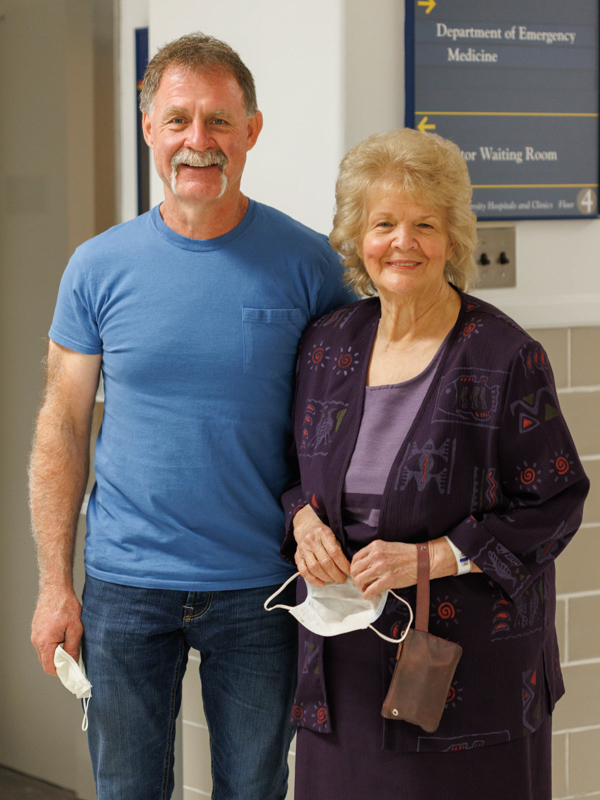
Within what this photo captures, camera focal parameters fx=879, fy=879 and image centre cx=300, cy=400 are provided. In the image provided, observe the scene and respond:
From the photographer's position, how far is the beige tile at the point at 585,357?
6.97 feet

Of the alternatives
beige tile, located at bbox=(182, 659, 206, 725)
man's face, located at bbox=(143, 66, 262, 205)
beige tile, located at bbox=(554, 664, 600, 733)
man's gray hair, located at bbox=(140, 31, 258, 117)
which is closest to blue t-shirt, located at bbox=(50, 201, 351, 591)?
man's face, located at bbox=(143, 66, 262, 205)

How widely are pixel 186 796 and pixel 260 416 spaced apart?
1272 millimetres

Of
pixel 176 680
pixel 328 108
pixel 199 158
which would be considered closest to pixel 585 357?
pixel 328 108

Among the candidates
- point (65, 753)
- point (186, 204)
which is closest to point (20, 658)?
point (65, 753)

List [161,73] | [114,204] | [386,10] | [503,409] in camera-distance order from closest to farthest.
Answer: [503,409]
[161,73]
[386,10]
[114,204]

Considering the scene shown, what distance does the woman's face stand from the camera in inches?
57.3

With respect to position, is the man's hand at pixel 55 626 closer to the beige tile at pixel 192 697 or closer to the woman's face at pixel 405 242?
the beige tile at pixel 192 697

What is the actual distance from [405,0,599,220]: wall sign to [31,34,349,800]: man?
1.71 ft

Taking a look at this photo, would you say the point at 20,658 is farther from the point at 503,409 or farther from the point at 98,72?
the point at 503,409

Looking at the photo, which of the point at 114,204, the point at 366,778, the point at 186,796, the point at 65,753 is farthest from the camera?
the point at 65,753

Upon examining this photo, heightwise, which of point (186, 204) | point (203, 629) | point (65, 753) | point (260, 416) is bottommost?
point (65, 753)

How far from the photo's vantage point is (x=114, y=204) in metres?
2.49

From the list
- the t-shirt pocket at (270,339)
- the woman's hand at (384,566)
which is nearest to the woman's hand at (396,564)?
the woman's hand at (384,566)

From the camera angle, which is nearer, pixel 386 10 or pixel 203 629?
pixel 203 629
